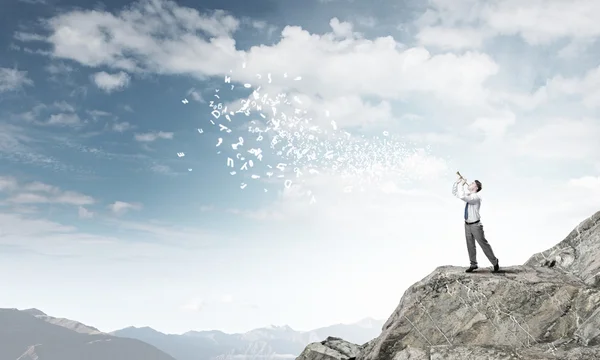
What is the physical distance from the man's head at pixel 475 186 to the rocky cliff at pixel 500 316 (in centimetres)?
420

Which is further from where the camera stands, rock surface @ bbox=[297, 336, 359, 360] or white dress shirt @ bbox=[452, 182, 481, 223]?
rock surface @ bbox=[297, 336, 359, 360]

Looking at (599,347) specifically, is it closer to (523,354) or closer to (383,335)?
(523,354)

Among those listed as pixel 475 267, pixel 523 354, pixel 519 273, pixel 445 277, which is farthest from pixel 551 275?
pixel 523 354

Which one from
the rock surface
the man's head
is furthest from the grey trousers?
the rock surface

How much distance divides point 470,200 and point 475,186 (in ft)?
2.36

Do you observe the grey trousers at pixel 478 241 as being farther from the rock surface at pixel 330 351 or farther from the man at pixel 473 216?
the rock surface at pixel 330 351

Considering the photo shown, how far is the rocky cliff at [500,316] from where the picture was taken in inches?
643

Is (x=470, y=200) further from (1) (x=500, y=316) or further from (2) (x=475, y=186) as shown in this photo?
(1) (x=500, y=316)

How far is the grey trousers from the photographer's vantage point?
22000mm

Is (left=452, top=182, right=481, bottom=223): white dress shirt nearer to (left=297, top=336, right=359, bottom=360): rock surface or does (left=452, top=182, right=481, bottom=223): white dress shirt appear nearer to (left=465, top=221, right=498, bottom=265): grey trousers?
(left=465, top=221, right=498, bottom=265): grey trousers

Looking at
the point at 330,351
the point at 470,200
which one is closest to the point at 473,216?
the point at 470,200

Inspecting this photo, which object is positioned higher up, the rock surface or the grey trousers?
the grey trousers

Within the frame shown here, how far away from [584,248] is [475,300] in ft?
33.3

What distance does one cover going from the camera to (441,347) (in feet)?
54.4
